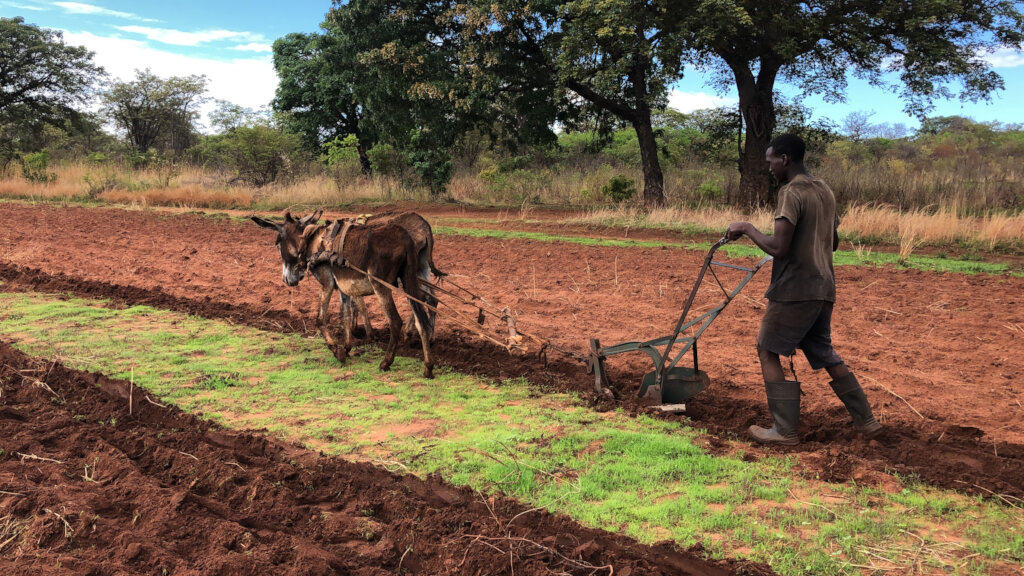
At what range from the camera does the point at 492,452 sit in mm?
4625

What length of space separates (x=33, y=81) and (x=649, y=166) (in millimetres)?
32639

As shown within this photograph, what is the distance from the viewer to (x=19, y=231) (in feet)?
49.7

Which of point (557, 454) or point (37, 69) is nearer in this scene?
point (557, 454)

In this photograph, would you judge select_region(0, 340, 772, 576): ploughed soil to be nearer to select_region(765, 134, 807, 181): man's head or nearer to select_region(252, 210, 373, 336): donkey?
select_region(252, 210, 373, 336): donkey

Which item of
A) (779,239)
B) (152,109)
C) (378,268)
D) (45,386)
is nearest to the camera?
(779,239)

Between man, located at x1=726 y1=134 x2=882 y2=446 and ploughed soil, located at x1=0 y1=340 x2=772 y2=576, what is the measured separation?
5.55 ft

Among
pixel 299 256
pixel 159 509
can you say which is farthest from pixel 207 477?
pixel 299 256

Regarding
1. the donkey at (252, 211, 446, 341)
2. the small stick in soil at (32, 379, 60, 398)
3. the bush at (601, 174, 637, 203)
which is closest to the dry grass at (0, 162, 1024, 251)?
the bush at (601, 174, 637, 203)

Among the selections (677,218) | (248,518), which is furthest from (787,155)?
(677,218)

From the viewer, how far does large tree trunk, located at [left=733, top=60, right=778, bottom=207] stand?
18047 millimetres

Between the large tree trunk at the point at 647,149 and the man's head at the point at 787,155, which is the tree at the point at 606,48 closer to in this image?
the large tree trunk at the point at 647,149

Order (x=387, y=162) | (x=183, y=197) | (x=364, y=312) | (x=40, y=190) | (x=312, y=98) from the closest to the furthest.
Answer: (x=364, y=312) < (x=183, y=197) < (x=40, y=190) < (x=387, y=162) < (x=312, y=98)

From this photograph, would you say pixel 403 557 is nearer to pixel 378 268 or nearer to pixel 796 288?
pixel 796 288

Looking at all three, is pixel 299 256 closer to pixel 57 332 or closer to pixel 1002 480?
pixel 57 332
